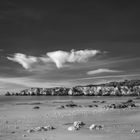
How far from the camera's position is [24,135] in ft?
71.8

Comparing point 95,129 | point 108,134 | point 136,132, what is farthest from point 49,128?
point 136,132

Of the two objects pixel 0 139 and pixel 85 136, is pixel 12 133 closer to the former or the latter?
pixel 0 139

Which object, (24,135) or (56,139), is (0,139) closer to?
(24,135)

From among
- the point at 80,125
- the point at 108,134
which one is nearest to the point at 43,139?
the point at 108,134

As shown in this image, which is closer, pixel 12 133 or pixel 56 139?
pixel 56 139

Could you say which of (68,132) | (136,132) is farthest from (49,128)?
(136,132)

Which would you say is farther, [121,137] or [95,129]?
[95,129]

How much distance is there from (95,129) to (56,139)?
594 centimetres

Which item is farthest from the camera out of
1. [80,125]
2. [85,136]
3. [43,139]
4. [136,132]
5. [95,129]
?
[80,125]

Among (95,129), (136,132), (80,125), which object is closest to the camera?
(136,132)

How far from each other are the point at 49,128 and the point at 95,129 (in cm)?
456

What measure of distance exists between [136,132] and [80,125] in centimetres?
643

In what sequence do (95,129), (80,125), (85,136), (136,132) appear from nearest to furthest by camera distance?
(85,136) → (136,132) → (95,129) → (80,125)

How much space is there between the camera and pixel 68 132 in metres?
23.7
